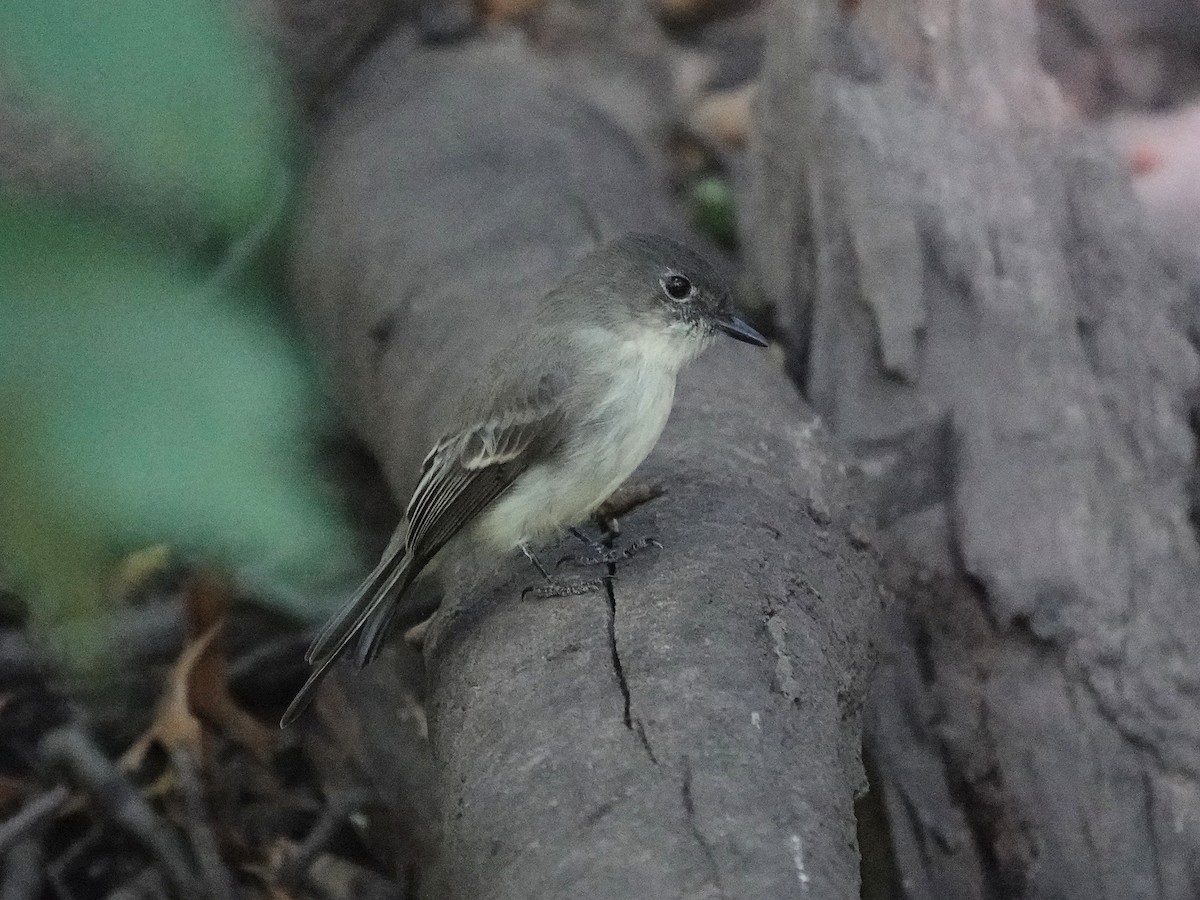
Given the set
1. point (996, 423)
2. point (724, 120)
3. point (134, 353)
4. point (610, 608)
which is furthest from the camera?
point (724, 120)

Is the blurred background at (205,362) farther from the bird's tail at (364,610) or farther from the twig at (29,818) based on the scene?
the bird's tail at (364,610)

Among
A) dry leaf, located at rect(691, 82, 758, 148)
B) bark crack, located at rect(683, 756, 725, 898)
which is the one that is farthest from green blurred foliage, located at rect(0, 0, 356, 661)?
dry leaf, located at rect(691, 82, 758, 148)

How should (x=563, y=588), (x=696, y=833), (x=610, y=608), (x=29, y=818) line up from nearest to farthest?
(x=696, y=833) < (x=610, y=608) < (x=563, y=588) < (x=29, y=818)

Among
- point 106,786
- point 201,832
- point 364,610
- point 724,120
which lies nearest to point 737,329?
point 364,610

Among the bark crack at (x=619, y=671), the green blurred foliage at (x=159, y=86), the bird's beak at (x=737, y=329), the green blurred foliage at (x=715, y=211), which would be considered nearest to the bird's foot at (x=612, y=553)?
the bark crack at (x=619, y=671)

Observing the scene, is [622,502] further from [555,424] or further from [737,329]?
[737,329]

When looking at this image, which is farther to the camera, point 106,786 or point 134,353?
point 106,786

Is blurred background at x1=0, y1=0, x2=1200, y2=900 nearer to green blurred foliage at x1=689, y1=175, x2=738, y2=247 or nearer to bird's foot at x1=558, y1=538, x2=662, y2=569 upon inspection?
green blurred foliage at x1=689, y1=175, x2=738, y2=247
